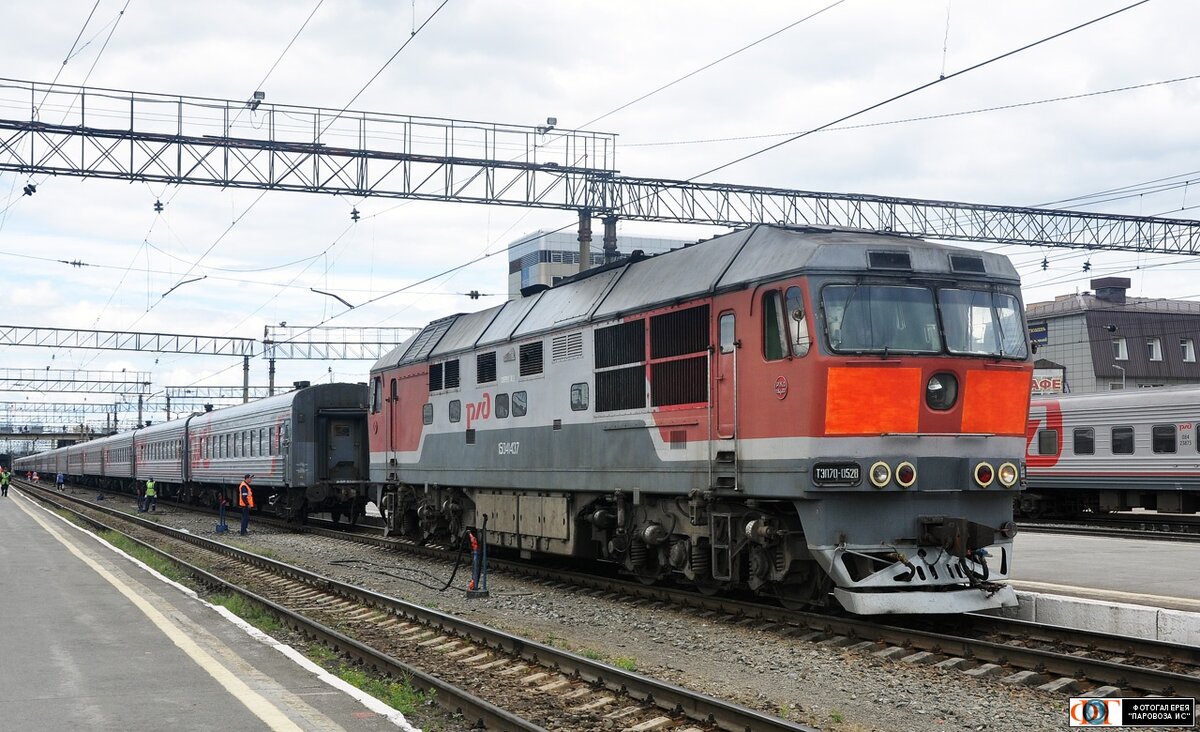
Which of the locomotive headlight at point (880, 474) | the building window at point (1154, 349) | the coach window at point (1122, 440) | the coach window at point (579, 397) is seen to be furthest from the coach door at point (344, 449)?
the building window at point (1154, 349)

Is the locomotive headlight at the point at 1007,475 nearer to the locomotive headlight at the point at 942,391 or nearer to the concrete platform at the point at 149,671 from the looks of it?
the locomotive headlight at the point at 942,391

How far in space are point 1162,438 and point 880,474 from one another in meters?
20.2

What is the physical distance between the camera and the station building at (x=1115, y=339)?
174ft

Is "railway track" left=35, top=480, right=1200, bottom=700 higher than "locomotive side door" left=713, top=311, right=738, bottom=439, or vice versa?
"locomotive side door" left=713, top=311, right=738, bottom=439

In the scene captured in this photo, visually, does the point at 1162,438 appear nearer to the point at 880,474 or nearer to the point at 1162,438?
the point at 1162,438

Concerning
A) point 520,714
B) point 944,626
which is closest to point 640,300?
point 944,626

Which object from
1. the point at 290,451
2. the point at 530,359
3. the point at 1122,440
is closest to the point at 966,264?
the point at 530,359

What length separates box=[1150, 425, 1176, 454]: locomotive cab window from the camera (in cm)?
2831

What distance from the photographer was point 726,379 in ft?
43.4

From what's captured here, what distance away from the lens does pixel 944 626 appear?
12.4 meters

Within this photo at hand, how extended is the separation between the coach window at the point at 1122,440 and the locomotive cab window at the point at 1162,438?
668 mm

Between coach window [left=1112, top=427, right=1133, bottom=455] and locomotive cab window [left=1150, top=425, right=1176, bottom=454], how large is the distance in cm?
67

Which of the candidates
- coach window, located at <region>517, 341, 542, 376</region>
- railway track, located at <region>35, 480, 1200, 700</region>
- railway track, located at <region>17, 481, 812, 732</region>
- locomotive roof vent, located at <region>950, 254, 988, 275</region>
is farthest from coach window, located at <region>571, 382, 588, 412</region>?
locomotive roof vent, located at <region>950, 254, 988, 275</region>

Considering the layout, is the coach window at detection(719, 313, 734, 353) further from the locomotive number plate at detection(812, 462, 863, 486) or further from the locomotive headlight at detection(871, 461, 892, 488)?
the locomotive headlight at detection(871, 461, 892, 488)
